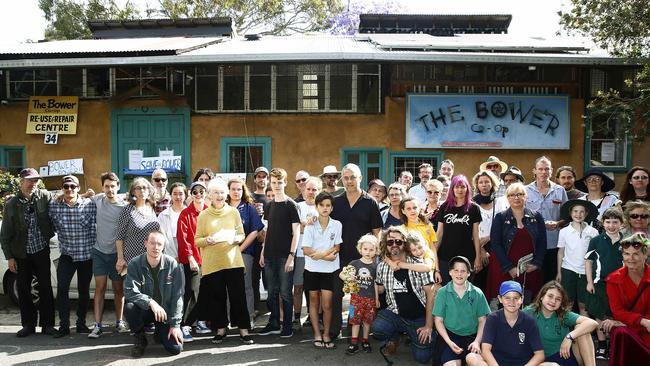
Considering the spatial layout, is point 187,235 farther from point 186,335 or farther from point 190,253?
point 186,335

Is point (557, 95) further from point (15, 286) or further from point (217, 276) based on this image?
point (15, 286)

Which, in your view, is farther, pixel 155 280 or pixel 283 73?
pixel 283 73

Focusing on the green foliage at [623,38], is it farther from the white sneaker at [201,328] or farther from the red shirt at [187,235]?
the white sneaker at [201,328]

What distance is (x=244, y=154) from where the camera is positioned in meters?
13.5

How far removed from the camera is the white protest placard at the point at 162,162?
524 inches

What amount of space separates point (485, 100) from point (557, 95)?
5.03ft

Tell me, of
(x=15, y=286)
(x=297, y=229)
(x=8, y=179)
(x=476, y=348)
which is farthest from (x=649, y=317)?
(x=8, y=179)

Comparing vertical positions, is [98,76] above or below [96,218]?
above

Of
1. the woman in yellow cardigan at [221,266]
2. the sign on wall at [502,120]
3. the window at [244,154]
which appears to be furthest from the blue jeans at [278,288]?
the sign on wall at [502,120]

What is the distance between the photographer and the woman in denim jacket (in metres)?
6.57

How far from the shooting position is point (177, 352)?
628 centimetres

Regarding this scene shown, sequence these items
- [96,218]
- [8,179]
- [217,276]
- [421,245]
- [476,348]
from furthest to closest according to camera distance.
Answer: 1. [8,179]
2. [96,218]
3. [217,276]
4. [421,245]
5. [476,348]

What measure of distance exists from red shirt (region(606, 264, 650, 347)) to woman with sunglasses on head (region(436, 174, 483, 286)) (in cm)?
144

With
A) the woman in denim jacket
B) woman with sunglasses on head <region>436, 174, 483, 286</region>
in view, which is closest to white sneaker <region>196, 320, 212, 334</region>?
woman with sunglasses on head <region>436, 174, 483, 286</region>
